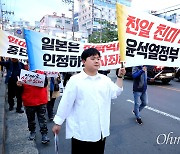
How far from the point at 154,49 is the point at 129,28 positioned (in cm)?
50

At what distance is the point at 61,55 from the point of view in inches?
148

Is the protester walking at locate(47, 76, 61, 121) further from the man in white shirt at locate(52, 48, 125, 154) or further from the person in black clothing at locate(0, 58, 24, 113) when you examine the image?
the man in white shirt at locate(52, 48, 125, 154)

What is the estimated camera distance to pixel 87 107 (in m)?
2.37

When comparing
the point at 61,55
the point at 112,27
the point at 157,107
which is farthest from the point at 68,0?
the point at 61,55

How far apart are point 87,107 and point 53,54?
1.58 metres

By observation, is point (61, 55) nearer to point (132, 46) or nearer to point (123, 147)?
point (132, 46)

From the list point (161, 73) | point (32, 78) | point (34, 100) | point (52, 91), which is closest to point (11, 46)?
point (32, 78)

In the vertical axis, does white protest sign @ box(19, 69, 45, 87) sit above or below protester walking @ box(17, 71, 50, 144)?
above

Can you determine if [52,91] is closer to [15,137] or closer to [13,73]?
[13,73]

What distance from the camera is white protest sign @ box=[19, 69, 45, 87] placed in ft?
13.1

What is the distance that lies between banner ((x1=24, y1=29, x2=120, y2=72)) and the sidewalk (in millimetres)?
1446

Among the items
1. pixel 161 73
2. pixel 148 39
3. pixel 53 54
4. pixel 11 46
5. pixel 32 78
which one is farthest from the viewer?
pixel 161 73

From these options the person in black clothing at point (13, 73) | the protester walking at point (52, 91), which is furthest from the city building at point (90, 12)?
the protester walking at point (52, 91)

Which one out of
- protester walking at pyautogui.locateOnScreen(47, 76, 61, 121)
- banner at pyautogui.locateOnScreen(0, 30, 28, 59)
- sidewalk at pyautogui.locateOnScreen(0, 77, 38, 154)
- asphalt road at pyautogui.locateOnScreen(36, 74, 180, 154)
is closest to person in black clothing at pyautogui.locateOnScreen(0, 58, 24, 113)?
sidewalk at pyautogui.locateOnScreen(0, 77, 38, 154)
